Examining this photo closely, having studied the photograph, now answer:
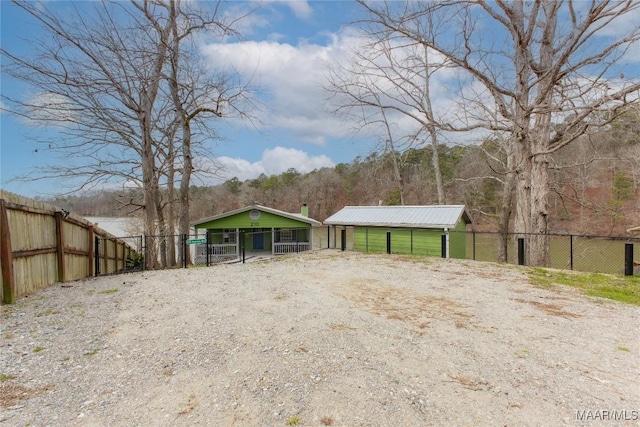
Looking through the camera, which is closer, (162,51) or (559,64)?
(559,64)

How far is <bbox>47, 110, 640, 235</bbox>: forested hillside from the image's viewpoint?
12102 millimetres

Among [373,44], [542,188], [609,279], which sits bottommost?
[609,279]

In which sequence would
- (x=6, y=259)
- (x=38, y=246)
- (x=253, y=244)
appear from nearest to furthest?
1. (x=6, y=259)
2. (x=38, y=246)
3. (x=253, y=244)

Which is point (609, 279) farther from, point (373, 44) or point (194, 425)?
point (194, 425)

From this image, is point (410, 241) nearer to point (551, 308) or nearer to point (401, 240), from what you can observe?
point (401, 240)

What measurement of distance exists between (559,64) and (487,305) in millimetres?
6628

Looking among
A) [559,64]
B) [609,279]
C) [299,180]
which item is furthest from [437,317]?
[299,180]

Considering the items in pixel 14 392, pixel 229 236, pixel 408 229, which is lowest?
pixel 229 236

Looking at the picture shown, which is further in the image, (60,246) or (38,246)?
(60,246)

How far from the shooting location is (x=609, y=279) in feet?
23.4

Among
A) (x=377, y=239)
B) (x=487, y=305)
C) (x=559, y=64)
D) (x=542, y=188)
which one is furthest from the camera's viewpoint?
(x=377, y=239)

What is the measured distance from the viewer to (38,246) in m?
5.55

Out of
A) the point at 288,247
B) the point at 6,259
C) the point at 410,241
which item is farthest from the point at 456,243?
the point at 6,259
